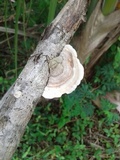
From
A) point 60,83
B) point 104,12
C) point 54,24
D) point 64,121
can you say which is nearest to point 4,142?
point 60,83

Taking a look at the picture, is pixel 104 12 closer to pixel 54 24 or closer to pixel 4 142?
pixel 54 24

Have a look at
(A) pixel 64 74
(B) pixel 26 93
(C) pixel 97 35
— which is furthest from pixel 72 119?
(B) pixel 26 93

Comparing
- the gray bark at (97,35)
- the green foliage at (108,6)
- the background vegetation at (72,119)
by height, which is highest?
the green foliage at (108,6)

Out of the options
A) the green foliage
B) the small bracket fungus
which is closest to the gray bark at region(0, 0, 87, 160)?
the small bracket fungus

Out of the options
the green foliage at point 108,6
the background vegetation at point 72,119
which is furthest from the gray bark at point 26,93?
the background vegetation at point 72,119

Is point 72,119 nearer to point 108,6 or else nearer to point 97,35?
point 97,35

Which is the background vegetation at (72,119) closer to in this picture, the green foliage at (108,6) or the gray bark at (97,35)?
the gray bark at (97,35)
